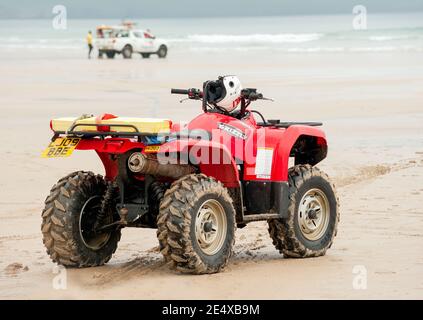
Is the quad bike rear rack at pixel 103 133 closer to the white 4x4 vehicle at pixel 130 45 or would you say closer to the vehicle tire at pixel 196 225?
the vehicle tire at pixel 196 225

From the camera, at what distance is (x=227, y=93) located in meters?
9.33

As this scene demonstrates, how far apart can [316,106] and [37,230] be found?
13.4 metres

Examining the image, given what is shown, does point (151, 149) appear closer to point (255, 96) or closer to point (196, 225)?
point (196, 225)

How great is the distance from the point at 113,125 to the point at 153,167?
0.43 meters

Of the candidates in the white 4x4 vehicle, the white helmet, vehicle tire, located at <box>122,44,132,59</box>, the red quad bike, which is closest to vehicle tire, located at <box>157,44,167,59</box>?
the white 4x4 vehicle

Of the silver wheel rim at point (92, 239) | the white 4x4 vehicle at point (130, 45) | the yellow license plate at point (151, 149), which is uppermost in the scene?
the white 4x4 vehicle at point (130, 45)

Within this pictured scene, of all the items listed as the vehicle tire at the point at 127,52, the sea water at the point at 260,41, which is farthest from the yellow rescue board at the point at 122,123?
the sea water at the point at 260,41

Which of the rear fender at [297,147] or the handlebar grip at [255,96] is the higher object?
the handlebar grip at [255,96]

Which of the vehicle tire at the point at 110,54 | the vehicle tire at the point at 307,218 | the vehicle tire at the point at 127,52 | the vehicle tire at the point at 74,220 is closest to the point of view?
the vehicle tire at the point at 74,220

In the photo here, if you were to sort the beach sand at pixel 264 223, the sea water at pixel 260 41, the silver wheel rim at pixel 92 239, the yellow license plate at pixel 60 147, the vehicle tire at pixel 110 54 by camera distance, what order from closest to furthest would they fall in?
the beach sand at pixel 264 223
the yellow license plate at pixel 60 147
the silver wheel rim at pixel 92 239
the vehicle tire at pixel 110 54
the sea water at pixel 260 41

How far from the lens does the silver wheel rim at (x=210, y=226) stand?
8.62 metres

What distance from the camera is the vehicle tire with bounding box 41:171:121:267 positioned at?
28.8 feet

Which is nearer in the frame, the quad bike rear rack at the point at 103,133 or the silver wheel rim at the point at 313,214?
the quad bike rear rack at the point at 103,133

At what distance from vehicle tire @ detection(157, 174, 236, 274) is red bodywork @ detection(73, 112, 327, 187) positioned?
25 cm
